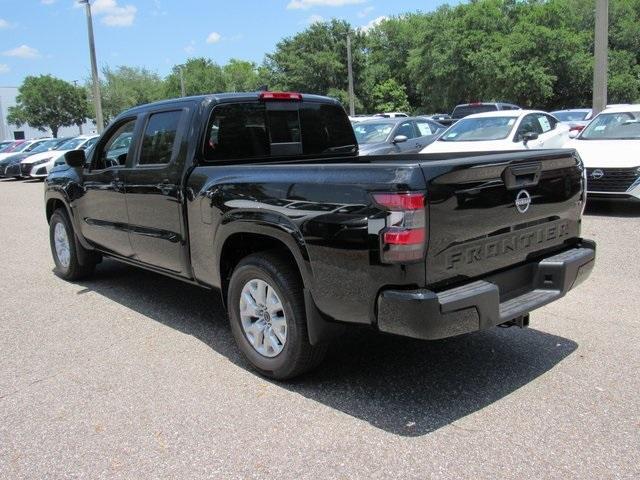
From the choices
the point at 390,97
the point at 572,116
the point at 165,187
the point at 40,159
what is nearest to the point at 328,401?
the point at 165,187

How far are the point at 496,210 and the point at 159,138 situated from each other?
287 cm

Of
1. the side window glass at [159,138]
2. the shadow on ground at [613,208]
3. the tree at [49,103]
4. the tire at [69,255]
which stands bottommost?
the shadow on ground at [613,208]

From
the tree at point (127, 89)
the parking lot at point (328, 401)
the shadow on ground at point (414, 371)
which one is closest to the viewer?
the parking lot at point (328, 401)

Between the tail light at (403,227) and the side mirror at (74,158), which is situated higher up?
the side mirror at (74,158)

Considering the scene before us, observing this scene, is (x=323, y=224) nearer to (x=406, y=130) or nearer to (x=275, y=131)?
(x=275, y=131)

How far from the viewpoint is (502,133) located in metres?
11.6

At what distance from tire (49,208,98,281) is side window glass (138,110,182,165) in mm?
2028

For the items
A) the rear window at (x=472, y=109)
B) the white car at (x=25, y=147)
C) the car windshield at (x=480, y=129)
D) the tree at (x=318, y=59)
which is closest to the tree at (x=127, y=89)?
the tree at (x=318, y=59)

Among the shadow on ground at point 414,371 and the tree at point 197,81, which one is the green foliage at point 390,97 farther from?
the shadow on ground at point 414,371

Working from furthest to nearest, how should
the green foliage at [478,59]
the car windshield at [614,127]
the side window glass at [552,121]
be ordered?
the green foliage at [478,59]
the side window glass at [552,121]
the car windshield at [614,127]

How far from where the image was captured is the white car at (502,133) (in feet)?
37.3

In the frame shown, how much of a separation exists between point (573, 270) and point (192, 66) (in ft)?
302

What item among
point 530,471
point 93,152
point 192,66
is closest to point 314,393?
point 530,471

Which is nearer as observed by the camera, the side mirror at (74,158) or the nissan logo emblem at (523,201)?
the nissan logo emblem at (523,201)
